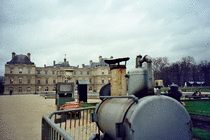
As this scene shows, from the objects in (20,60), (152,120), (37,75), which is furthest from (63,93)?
(37,75)

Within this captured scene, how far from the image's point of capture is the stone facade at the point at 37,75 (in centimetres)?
5928

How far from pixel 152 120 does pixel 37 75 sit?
7189 cm

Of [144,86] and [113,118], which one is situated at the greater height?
[144,86]

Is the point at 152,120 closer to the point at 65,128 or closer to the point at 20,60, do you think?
the point at 65,128

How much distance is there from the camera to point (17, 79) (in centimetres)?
6012

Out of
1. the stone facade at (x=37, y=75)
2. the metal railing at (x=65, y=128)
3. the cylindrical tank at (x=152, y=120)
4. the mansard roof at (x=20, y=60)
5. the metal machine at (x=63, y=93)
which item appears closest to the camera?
the metal railing at (x=65, y=128)

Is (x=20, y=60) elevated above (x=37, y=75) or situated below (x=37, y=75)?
above

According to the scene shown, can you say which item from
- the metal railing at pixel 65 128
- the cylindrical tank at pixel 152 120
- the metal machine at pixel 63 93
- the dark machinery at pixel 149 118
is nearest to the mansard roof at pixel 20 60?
the metal machine at pixel 63 93

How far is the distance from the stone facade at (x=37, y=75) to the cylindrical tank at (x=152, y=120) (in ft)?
179

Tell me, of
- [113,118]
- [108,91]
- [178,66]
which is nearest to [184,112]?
[113,118]

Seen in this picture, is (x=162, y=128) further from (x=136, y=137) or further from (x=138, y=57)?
(x=138, y=57)

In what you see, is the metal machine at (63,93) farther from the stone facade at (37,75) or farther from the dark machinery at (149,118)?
the stone facade at (37,75)

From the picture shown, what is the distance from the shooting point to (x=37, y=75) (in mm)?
66250

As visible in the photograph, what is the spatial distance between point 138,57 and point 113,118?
5.00ft
